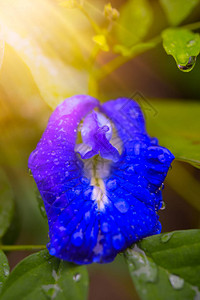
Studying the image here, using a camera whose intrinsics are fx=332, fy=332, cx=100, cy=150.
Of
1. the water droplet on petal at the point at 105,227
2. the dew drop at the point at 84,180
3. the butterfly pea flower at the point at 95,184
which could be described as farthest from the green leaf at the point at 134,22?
the water droplet on petal at the point at 105,227

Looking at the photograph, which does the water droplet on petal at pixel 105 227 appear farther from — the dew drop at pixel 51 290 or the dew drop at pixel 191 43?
the dew drop at pixel 191 43

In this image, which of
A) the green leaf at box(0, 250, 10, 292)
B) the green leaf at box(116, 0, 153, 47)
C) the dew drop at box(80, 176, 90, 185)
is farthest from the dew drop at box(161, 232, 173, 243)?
the green leaf at box(116, 0, 153, 47)

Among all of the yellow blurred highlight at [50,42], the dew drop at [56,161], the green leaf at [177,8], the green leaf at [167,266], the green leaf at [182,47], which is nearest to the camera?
the green leaf at [167,266]

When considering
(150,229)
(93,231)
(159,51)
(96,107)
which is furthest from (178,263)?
(159,51)

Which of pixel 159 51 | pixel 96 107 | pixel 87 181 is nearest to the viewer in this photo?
pixel 87 181

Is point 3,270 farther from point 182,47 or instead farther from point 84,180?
point 182,47

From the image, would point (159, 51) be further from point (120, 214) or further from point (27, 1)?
point (120, 214)

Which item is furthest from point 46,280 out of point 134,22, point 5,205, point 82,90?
point 134,22
